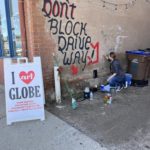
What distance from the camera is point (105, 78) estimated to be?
237 inches

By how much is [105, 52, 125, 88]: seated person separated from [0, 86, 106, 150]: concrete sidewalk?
2.33 metres

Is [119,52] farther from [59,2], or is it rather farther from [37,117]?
[37,117]

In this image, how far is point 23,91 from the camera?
3.80 m

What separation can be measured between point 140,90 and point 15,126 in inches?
135

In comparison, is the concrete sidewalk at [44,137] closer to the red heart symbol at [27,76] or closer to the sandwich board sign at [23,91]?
the sandwich board sign at [23,91]

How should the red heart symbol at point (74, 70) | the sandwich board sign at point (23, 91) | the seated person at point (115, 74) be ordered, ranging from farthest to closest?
the seated person at point (115, 74) → the red heart symbol at point (74, 70) → the sandwich board sign at point (23, 91)

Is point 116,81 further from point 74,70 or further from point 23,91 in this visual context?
point 23,91

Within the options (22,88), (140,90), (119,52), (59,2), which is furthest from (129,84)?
(22,88)

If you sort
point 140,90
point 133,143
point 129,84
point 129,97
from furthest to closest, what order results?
1. point 129,84
2. point 140,90
3. point 129,97
4. point 133,143

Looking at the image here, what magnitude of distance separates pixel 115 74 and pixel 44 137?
3049mm

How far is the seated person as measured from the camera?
5.77m

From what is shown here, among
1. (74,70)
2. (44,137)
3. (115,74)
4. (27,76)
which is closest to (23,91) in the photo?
(27,76)


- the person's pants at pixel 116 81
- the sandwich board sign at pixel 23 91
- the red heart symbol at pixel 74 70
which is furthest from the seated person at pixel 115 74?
the sandwich board sign at pixel 23 91

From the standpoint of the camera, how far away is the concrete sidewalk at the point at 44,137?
123 inches
